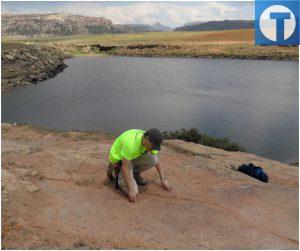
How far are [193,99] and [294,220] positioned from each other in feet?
90.3

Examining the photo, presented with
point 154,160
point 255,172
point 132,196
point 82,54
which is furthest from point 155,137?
point 82,54

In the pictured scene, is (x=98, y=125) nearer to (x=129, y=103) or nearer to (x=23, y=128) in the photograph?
(x=129, y=103)

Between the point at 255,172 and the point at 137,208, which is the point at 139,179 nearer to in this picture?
the point at 137,208

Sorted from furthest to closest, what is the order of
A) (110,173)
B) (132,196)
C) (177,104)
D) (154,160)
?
(177,104), (110,173), (154,160), (132,196)

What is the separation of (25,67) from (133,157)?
45.4 meters

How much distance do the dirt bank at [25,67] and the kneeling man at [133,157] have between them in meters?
35.5

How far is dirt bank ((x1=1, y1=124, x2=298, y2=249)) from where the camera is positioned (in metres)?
6.55

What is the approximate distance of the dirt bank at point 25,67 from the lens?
43959mm

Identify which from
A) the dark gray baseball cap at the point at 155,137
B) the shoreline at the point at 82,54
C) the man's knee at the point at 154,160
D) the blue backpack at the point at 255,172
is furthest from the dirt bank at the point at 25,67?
the dark gray baseball cap at the point at 155,137

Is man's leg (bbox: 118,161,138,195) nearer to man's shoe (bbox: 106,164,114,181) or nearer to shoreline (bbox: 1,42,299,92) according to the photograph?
man's shoe (bbox: 106,164,114,181)

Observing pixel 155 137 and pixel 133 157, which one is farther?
pixel 133 157

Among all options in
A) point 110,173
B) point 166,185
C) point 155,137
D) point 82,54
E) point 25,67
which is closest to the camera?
point 155,137

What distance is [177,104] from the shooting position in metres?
32.9

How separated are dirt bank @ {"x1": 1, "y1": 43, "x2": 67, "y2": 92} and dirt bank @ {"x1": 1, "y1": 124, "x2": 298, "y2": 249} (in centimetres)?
3406
